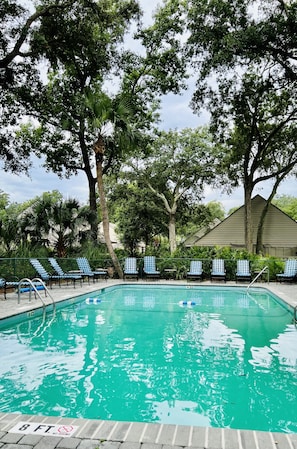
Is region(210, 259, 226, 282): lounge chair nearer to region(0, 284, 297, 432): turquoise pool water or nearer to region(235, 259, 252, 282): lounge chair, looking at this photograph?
region(235, 259, 252, 282): lounge chair

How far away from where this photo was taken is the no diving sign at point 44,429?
2.97 metres

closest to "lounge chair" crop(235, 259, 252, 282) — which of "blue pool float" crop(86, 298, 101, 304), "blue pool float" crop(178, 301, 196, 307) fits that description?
"blue pool float" crop(178, 301, 196, 307)

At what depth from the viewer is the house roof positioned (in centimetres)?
2948

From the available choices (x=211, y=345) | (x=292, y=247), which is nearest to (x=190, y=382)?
(x=211, y=345)

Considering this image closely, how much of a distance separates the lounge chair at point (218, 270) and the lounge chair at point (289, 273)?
215 cm

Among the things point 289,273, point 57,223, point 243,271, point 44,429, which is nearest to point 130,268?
point 57,223

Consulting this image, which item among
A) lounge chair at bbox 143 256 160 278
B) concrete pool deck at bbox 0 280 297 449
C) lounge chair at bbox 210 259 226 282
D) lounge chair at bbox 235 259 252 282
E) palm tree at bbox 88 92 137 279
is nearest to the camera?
concrete pool deck at bbox 0 280 297 449

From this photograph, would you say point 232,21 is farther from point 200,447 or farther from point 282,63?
point 200,447

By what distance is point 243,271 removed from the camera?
51.2 ft

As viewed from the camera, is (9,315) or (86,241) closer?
(9,315)

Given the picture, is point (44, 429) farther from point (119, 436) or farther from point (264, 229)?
point (264, 229)

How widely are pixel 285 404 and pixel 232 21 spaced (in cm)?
1755

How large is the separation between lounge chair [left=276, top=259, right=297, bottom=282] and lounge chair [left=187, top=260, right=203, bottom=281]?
3097mm

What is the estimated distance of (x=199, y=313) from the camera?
1002 centimetres
